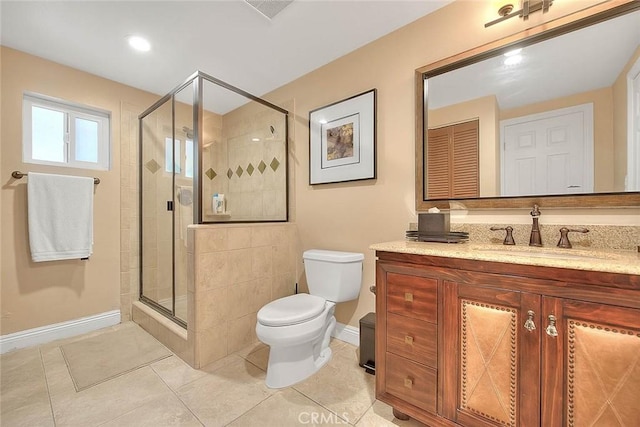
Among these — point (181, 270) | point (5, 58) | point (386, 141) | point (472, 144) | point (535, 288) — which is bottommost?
point (181, 270)

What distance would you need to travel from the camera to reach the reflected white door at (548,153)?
1.25 meters

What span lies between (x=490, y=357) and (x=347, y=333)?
Result: 1254 mm

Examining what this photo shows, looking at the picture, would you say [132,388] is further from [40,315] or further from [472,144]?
[472,144]

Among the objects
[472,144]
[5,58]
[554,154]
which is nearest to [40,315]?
[5,58]

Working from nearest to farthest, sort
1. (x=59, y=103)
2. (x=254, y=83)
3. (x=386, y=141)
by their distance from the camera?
(x=386, y=141) < (x=59, y=103) < (x=254, y=83)

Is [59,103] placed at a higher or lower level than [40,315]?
higher

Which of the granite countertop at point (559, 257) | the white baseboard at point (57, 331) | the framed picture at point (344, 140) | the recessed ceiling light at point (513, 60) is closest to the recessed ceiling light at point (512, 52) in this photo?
the recessed ceiling light at point (513, 60)

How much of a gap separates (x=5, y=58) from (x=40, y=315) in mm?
2020

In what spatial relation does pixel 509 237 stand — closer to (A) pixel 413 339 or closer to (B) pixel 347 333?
(A) pixel 413 339

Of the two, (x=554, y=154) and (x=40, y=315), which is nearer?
(x=554, y=154)

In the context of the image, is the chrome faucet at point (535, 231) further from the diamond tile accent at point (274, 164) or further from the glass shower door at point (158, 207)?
the glass shower door at point (158, 207)

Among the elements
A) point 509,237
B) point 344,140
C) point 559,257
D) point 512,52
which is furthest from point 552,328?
point 344,140

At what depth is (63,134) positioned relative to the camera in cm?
230

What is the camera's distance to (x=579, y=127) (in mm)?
1260
